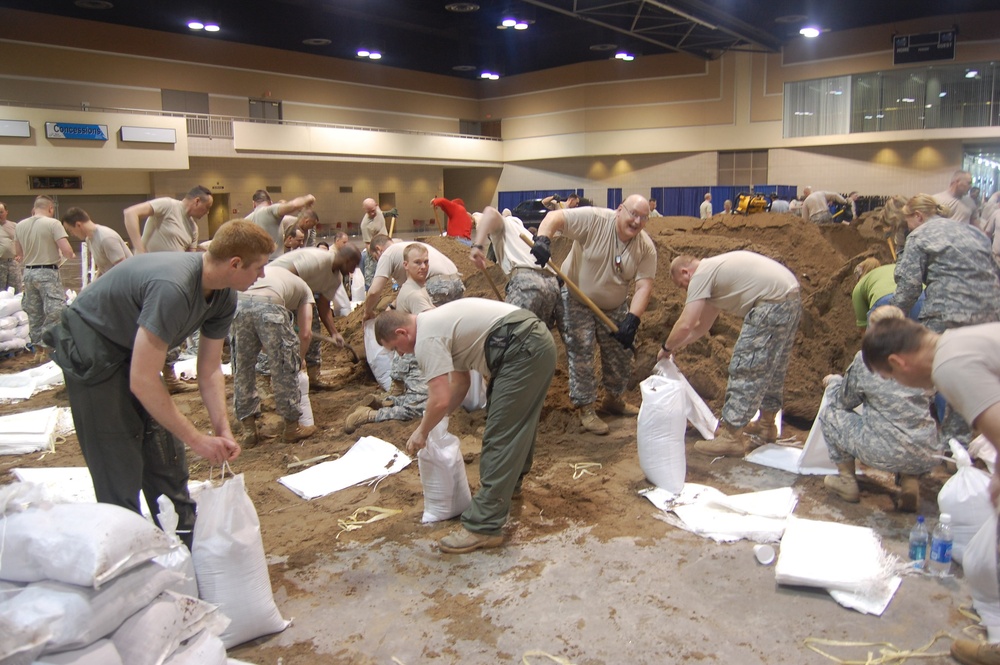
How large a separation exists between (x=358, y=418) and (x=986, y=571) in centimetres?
400

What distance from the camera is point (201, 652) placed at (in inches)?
82.2

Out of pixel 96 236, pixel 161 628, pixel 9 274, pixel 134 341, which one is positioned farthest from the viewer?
pixel 9 274

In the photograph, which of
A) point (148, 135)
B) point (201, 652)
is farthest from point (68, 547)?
point (148, 135)

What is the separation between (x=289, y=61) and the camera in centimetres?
2320

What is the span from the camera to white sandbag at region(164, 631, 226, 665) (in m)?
2.04

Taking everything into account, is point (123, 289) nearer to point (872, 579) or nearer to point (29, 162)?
point (872, 579)

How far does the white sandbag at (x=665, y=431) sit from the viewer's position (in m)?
3.95

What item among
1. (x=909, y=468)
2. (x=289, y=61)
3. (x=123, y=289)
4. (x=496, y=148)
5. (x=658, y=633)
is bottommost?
(x=658, y=633)

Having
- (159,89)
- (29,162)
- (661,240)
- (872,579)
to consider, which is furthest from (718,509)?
(159,89)

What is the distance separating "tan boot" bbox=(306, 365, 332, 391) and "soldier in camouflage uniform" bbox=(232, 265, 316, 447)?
51.3 inches

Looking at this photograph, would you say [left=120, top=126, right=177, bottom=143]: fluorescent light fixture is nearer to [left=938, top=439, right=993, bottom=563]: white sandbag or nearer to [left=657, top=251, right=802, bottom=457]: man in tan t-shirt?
[left=657, top=251, right=802, bottom=457]: man in tan t-shirt

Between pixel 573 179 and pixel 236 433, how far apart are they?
74.0 ft

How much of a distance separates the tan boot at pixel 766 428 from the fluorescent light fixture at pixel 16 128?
60.2 feet

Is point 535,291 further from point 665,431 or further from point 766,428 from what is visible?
point 766,428
